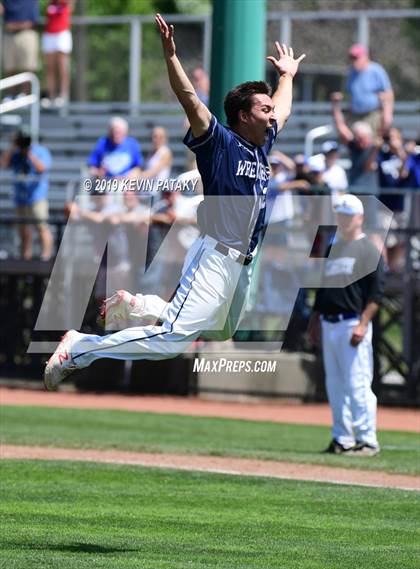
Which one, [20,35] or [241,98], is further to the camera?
[20,35]

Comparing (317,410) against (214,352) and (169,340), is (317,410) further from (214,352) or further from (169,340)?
(169,340)

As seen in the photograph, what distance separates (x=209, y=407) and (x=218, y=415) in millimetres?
961

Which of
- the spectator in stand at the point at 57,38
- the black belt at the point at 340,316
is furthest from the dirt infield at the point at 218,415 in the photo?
the spectator in stand at the point at 57,38

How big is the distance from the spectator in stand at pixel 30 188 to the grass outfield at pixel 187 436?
3651 mm

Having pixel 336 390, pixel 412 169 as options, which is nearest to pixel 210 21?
pixel 412 169

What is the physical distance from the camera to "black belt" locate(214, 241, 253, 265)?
8.54 m

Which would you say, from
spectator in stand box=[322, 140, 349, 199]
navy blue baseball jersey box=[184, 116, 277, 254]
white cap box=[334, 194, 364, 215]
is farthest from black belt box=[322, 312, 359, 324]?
spectator in stand box=[322, 140, 349, 199]

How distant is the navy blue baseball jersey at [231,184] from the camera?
8.24 metres

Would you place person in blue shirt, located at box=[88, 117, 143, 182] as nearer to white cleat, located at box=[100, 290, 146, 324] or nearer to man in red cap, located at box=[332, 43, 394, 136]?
man in red cap, located at box=[332, 43, 394, 136]

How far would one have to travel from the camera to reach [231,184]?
832 centimetres

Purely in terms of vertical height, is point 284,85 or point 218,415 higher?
point 284,85

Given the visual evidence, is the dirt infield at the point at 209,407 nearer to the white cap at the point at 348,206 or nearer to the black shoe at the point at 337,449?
the black shoe at the point at 337,449

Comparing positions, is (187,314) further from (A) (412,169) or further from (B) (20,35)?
(B) (20,35)

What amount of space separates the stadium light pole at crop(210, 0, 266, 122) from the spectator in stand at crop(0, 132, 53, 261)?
14.6 feet
